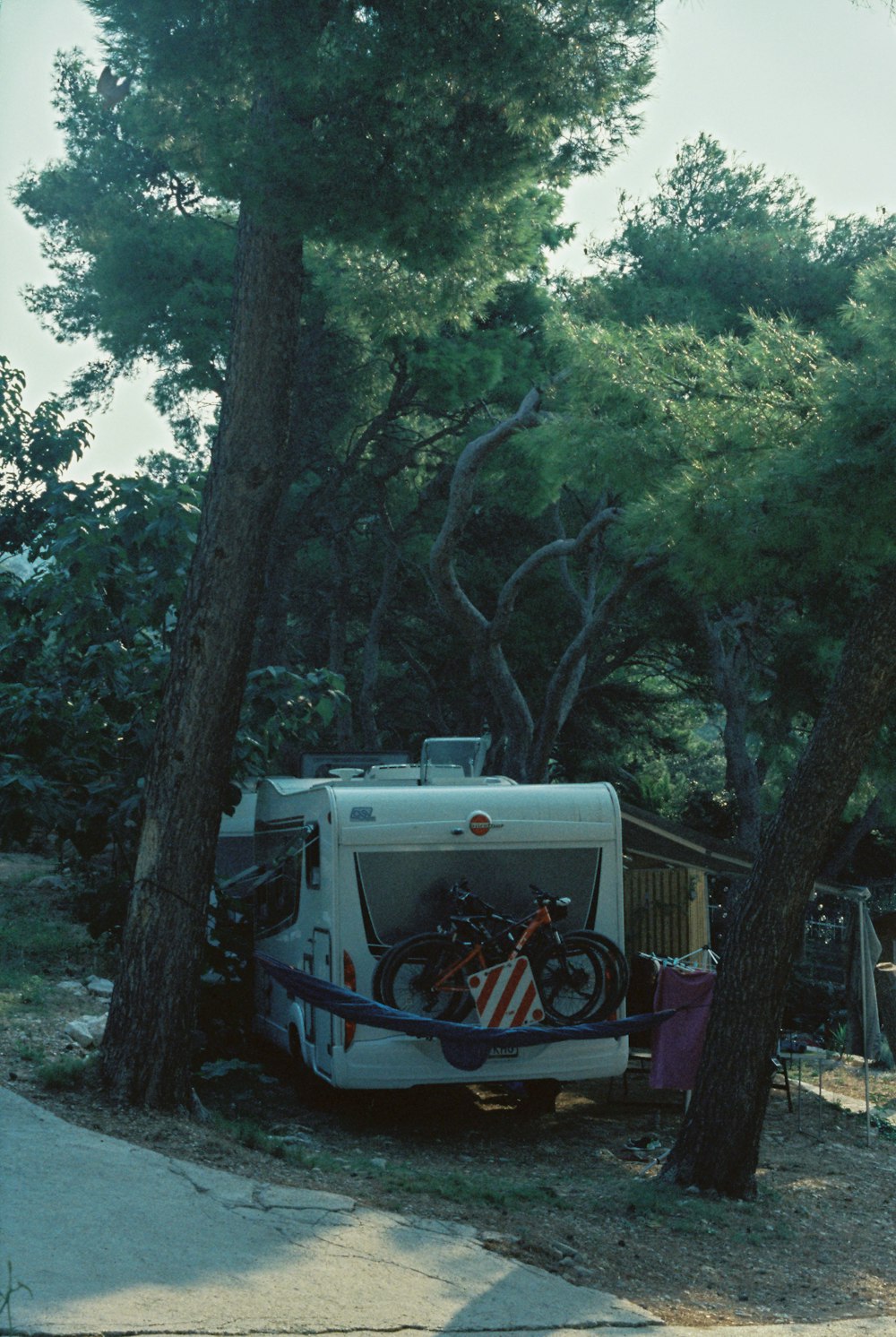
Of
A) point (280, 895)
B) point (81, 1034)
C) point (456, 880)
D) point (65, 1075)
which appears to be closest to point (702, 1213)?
point (456, 880)

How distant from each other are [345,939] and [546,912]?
55.7 inches

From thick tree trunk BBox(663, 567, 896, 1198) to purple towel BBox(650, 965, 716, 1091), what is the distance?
122cm

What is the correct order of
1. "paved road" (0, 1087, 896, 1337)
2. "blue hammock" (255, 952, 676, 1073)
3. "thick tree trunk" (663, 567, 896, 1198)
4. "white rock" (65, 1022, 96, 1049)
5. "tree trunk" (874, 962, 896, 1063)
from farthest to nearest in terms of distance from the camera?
"tree trunk" (874, 962, 896, 1063) < "blue hammock" (255, 952, 676, 1073) < "white rock" (65, 1022, 96, 1049) < "thick tree trunk" (663, 567, 896, 1198) < "paved road" (0, 1087, 896, 1337)

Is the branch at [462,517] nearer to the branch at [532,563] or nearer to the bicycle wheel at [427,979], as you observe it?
the branch at [532,563]

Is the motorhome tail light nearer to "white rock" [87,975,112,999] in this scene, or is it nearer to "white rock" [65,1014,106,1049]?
"white rock" [65,1014,106,1049]

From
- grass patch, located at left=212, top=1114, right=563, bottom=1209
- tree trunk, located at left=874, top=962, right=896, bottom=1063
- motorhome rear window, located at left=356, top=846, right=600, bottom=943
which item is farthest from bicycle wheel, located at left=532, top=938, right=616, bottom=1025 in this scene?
tree trunk, located at left=874, top=962, right=896, bottom=1063

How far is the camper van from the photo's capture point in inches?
391

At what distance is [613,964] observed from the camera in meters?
10.4

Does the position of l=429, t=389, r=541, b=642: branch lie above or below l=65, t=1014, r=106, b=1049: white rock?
above

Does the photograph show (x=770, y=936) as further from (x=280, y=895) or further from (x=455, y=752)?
(x=455, y=752)

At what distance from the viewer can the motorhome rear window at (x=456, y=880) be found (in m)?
10.2

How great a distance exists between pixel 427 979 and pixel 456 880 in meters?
0.81

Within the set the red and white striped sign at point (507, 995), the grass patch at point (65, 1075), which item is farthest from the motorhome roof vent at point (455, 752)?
the grass patch at point (65, 1075)

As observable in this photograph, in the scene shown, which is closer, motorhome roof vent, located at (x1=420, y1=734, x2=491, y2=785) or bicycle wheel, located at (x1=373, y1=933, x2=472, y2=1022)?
bicycle wheel, located at (x1=373, y1=933, x2=472, y2=1022)
